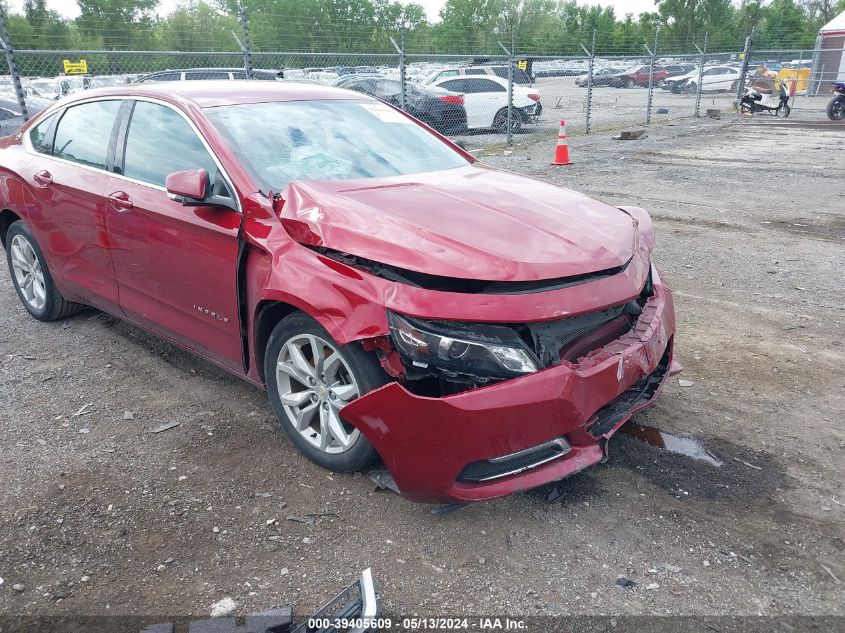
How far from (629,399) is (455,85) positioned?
16419mm

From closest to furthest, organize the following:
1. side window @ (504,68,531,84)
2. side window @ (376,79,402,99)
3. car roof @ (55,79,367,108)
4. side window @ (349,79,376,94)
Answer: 1. car roof @ (55,79,367,108)
2. side window @ (376,79,402,99)
3. side window @ (349,79,376,94)
4. side window @ (504,68,531,84)

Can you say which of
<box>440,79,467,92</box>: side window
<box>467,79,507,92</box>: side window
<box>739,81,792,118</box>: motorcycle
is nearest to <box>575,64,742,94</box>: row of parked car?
<box>739,81,792,118</box>: motorcycle

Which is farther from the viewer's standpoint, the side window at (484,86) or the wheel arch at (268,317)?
the side window at (484,86)

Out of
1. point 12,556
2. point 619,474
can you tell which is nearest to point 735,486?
point 619,474

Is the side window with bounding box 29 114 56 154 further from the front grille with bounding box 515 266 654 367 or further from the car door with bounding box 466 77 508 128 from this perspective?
the car door with bounding box 466 77 508 128

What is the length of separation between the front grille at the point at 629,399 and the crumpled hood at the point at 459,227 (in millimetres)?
589

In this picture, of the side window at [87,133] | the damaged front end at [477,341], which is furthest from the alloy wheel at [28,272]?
the damaged front end at [477,341]

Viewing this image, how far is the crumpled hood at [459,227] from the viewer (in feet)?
9.04

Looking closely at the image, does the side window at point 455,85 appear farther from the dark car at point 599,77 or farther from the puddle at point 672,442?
the puddle at point 672,442

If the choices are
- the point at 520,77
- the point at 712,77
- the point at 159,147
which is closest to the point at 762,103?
the point at 520,77

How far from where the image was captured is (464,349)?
263 centimetres

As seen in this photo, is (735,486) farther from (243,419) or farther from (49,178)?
(49,178)

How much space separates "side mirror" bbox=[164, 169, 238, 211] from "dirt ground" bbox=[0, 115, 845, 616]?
3.82 feet

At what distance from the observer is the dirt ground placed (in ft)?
8.39
